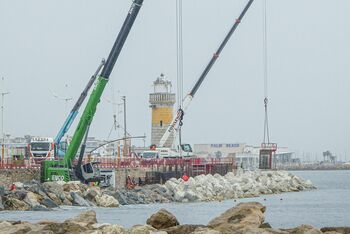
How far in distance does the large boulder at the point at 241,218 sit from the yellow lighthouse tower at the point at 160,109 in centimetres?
6057

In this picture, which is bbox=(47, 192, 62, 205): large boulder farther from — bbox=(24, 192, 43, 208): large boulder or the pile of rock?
bbox=(24, 192, 43, 208): large boulder

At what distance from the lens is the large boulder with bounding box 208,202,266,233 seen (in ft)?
84.1

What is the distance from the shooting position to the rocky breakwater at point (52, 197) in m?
43.7

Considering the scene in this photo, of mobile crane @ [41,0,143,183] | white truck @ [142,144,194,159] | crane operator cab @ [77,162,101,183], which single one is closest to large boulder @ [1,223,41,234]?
mobile crane @ [41,0,143,183]

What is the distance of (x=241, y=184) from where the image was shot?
218 feet

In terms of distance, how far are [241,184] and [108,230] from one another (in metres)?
42.9

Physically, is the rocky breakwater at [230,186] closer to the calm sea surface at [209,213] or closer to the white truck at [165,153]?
the calm sea surface at [209,213]

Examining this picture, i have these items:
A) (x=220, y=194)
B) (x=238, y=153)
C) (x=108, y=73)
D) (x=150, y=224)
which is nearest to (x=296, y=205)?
(x=220, y=194)

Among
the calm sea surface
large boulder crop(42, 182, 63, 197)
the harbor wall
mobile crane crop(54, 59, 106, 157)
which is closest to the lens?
the calm sea surface

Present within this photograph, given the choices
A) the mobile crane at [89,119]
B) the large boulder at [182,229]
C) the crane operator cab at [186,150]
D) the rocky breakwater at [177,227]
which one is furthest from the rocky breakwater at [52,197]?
the crane operator cab at [186,150]

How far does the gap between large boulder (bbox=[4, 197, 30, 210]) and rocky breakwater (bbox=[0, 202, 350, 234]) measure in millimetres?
15629

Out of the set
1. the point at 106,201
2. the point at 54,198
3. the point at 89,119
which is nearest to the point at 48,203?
the point at 54,198

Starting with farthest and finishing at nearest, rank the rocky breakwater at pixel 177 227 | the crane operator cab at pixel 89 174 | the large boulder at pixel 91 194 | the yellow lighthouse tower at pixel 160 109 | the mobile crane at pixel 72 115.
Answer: the yellow lighthouse tower at pixel 160 109
the mobile crane at pixel 72 115
the crane operator cab at pixel 89 174
the large boulder at pixel 91 194
the rocky breakwater at pixel 177 227

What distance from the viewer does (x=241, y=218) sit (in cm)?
2666
